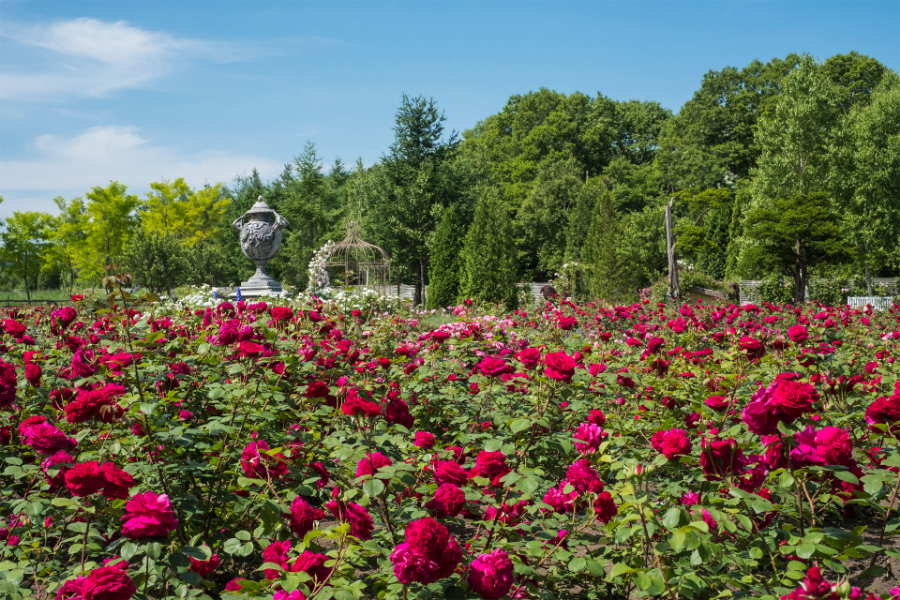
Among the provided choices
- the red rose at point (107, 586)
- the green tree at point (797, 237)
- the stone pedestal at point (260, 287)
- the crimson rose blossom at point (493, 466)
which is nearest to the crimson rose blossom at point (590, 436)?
the crimson rose blossom at point (493, 466)

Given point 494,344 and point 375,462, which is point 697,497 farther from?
point 494,344

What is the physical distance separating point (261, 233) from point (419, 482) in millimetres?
13791

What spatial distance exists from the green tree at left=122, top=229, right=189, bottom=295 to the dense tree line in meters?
0.09

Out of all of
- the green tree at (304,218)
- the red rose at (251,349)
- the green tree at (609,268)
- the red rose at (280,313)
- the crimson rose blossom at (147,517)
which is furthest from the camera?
the green tree at (304,218)

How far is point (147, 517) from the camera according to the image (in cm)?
136

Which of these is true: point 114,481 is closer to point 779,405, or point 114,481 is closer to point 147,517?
point 147,517

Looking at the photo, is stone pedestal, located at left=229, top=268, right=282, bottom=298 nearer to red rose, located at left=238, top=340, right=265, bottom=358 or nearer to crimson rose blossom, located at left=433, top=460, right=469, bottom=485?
red rose, located at left=238, top=340, right=265, bottom=358

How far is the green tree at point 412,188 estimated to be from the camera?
2441 centimetres

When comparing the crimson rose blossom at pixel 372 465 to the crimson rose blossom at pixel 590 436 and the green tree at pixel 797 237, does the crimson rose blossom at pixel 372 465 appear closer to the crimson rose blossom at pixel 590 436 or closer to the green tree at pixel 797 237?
the crimson rose blossom at pixel 590 436

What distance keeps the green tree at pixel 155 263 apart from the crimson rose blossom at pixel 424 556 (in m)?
26.2

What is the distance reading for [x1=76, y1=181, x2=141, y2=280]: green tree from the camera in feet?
116

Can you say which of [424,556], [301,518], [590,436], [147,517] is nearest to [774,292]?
[590,436]

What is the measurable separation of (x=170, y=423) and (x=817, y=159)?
1125 inches

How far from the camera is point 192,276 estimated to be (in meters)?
29.7
